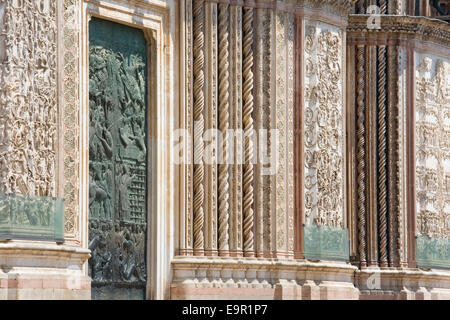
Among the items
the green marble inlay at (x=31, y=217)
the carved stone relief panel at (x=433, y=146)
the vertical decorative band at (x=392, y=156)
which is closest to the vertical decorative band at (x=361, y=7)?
the vertical decorative band at (x=392, y=156)

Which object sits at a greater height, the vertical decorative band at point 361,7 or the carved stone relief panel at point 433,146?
the vertical decorative band at point 361,7

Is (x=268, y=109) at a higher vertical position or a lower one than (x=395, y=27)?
lower

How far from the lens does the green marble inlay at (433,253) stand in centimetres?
2388

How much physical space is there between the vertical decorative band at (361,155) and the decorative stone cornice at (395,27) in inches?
11.6

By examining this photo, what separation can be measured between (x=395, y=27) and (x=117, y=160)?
6.99m

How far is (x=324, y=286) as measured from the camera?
68.7 feet

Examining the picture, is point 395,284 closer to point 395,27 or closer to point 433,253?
point 433,253

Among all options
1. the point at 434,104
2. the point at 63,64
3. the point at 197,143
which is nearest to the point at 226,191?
the point at 197,143

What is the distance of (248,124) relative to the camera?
20.4m

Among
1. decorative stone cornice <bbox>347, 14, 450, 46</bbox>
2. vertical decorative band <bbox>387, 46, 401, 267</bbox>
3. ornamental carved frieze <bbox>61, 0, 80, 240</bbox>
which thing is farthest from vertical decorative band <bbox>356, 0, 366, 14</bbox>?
ornamental carved frieze <bbox>61, 0, 80, 240</bbox>

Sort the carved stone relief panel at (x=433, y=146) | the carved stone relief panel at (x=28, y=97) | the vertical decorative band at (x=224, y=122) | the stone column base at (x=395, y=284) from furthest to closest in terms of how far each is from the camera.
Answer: the carved stone relief panel at (x=433, y=146)
the stone column base at (x=395, y=284)
the vertical decorative band at (x=224, y=122)
the carved stone relief panel at (x=28, y=97)

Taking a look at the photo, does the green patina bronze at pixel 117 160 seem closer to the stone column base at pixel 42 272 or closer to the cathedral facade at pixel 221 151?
the cathedral facade at pixel 221 151

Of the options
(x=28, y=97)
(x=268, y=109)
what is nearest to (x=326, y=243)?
(x=268, y=109)
